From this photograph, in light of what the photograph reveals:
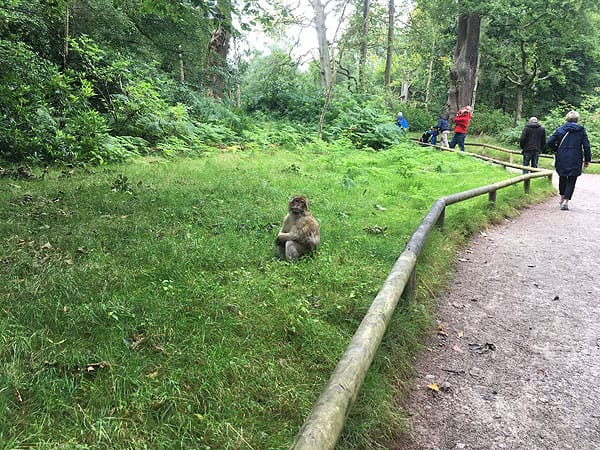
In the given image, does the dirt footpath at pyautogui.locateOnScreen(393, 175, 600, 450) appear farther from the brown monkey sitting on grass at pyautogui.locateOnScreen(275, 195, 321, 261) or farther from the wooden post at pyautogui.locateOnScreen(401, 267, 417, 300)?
the brown monkey sitting on grass at pyautogui.locateOnScreen(275, 195, 321, 261)

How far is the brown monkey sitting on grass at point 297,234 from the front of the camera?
203 inches

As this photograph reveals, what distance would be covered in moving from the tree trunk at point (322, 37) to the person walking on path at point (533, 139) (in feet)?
29.7

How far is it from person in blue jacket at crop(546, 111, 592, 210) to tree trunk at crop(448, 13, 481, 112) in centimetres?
1182

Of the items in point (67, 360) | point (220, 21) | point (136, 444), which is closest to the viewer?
point (136, 444)

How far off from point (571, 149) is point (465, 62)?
12653 millimetres

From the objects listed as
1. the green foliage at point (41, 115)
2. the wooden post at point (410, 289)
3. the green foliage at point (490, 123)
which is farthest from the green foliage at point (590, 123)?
the green foliage at point (41, 115)

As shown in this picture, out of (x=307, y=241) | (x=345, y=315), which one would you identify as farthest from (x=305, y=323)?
(x=307, y=241)

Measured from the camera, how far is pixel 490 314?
4836 mm

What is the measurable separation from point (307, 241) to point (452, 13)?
2078 centimetres

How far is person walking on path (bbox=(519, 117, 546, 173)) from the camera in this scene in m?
13.6

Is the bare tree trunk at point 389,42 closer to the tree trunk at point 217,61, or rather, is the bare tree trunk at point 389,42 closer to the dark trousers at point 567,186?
the tree trunk at point 217,61

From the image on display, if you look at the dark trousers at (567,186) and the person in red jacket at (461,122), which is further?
the person in red jacket at (461,122)

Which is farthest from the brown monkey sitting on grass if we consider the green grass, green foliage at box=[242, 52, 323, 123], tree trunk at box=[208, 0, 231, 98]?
green foliage at box=[242, 52, 323, 123]

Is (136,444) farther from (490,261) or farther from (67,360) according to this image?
(490,261)
